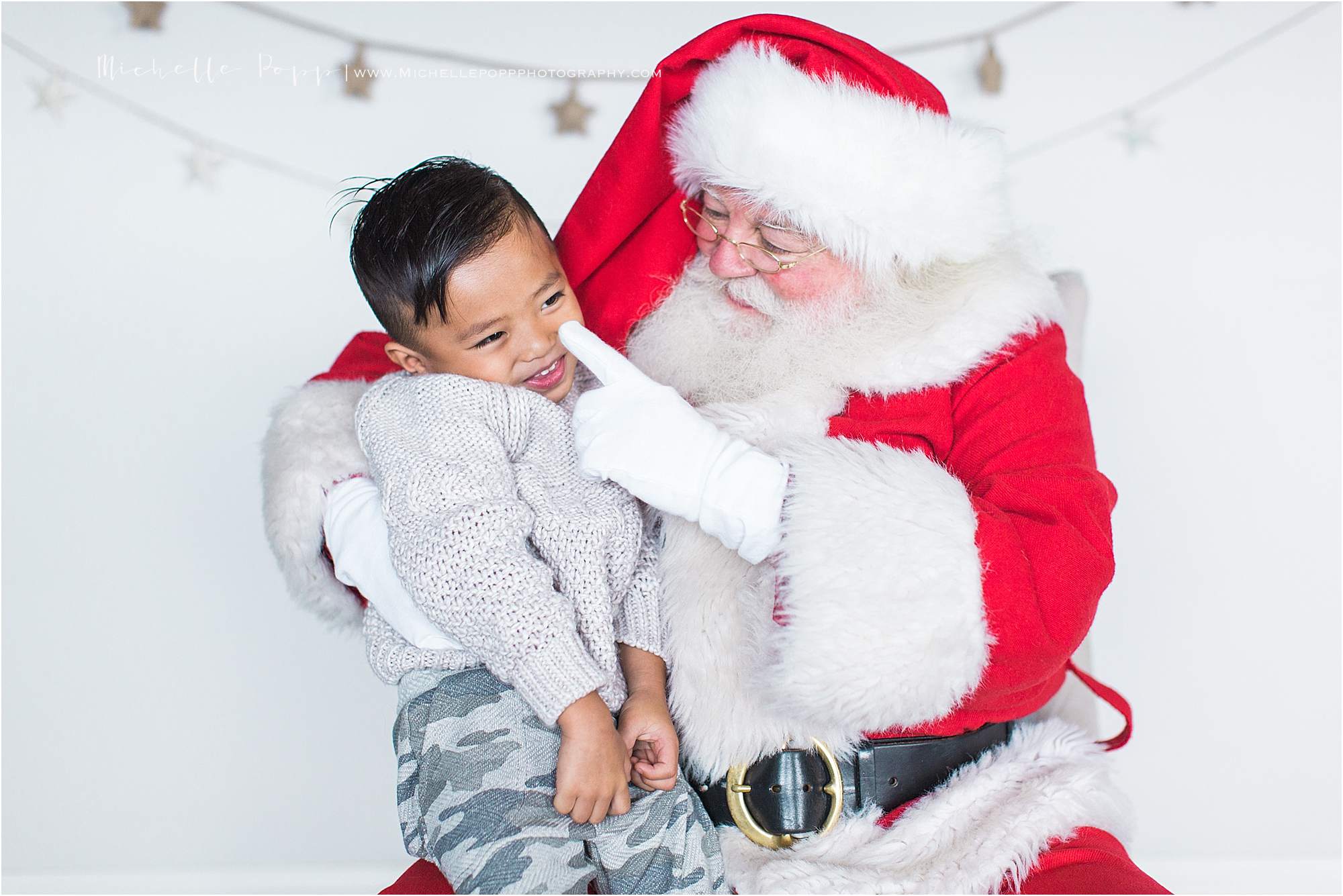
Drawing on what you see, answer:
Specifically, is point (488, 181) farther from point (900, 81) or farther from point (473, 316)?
point (900, 81)

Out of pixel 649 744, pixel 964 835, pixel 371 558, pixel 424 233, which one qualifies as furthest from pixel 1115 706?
pixel 424 233

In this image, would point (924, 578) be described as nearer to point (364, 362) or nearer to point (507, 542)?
point (507, 542)

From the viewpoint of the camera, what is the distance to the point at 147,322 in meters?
2.31

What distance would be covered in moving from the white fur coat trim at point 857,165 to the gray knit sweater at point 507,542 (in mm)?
446

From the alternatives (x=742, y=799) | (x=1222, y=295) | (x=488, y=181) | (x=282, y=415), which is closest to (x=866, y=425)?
(x=742, y=799)

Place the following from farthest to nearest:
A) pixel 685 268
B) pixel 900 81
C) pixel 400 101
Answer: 1. pixel 400 101
2. pixel 685 268
3. pixel 900 81

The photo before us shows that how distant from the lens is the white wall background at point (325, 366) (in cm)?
221

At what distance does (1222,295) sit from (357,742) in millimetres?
2072

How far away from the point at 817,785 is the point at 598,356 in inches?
25.5

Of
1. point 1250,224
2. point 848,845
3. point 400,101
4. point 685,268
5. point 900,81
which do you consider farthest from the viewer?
point 400,101

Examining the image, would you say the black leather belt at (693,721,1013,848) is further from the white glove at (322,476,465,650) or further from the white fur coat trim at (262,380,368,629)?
the white fur coat trim at (262,380,368,629)

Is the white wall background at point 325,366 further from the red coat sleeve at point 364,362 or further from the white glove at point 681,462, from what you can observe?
the white glove at point 681,462

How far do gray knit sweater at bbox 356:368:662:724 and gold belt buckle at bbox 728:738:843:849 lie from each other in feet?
0.63

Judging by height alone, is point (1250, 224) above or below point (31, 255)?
above
